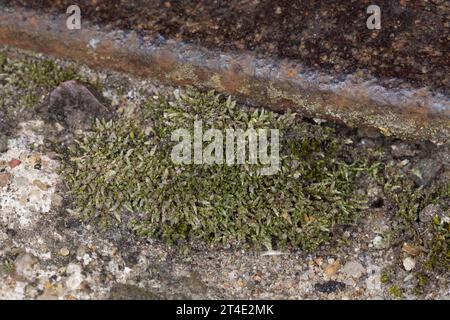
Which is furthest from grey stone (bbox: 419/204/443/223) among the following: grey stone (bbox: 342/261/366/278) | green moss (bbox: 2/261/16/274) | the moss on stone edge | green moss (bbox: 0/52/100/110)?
green moss (bbox: 2/261/16/274)

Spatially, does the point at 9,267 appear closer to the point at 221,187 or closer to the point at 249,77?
the point at 221,187

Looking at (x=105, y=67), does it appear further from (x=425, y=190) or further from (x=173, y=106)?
(x=425, y=190)

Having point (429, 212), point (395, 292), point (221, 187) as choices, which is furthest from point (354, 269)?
point (221, 187)

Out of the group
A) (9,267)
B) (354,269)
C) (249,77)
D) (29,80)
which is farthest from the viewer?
(29,80)

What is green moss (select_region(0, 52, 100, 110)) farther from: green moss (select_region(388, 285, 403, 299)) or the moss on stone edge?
green moss (select_region(388, 285, 403, 299))

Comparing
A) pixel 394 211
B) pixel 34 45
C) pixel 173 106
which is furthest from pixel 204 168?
pixel 34 45

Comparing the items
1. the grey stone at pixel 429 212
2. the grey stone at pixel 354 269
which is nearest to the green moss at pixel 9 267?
the grey stone at pixel 354 269

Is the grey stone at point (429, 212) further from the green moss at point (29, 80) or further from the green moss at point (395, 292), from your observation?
the green moss at point (29, 80)
